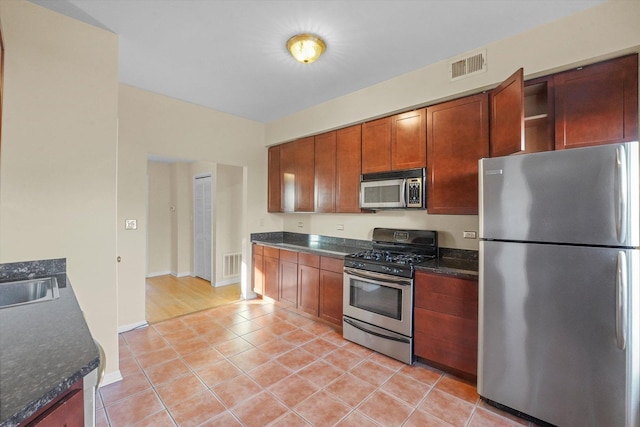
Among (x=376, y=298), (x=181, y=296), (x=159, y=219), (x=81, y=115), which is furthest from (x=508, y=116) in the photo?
(x=159, y=219)

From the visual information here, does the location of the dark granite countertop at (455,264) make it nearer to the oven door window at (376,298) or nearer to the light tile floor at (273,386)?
the oven door window at (376,298)

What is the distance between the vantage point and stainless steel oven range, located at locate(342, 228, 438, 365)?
101 inches

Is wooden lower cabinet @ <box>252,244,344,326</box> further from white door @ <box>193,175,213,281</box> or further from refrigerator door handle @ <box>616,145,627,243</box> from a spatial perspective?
refrigerator door handle @ <box>616,145,627,243</box>

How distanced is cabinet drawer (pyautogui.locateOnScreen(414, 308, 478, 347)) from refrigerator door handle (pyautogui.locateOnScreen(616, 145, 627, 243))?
3.54 ft

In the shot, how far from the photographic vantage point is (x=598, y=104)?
1924 millimetres

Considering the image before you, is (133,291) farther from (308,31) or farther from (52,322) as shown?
(308,31)

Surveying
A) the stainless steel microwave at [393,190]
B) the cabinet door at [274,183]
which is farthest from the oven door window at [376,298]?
the cabinet door at [274,183]

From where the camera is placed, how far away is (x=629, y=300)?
1.54 meters

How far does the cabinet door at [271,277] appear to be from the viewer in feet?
12.9

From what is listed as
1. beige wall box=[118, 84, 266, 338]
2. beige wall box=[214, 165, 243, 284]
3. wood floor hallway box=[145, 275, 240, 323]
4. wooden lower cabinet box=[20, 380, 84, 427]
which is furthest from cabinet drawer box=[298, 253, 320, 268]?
wooden lower cabinet box=[20, 380, 84, 427]

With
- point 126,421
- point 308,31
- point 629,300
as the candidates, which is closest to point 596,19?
point 629,300

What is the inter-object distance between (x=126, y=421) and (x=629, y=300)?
121 inches

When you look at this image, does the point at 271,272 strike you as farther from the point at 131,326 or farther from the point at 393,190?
the point at 393,190

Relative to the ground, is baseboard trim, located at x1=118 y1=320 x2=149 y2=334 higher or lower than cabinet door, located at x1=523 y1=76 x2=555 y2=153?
Answer: lower
